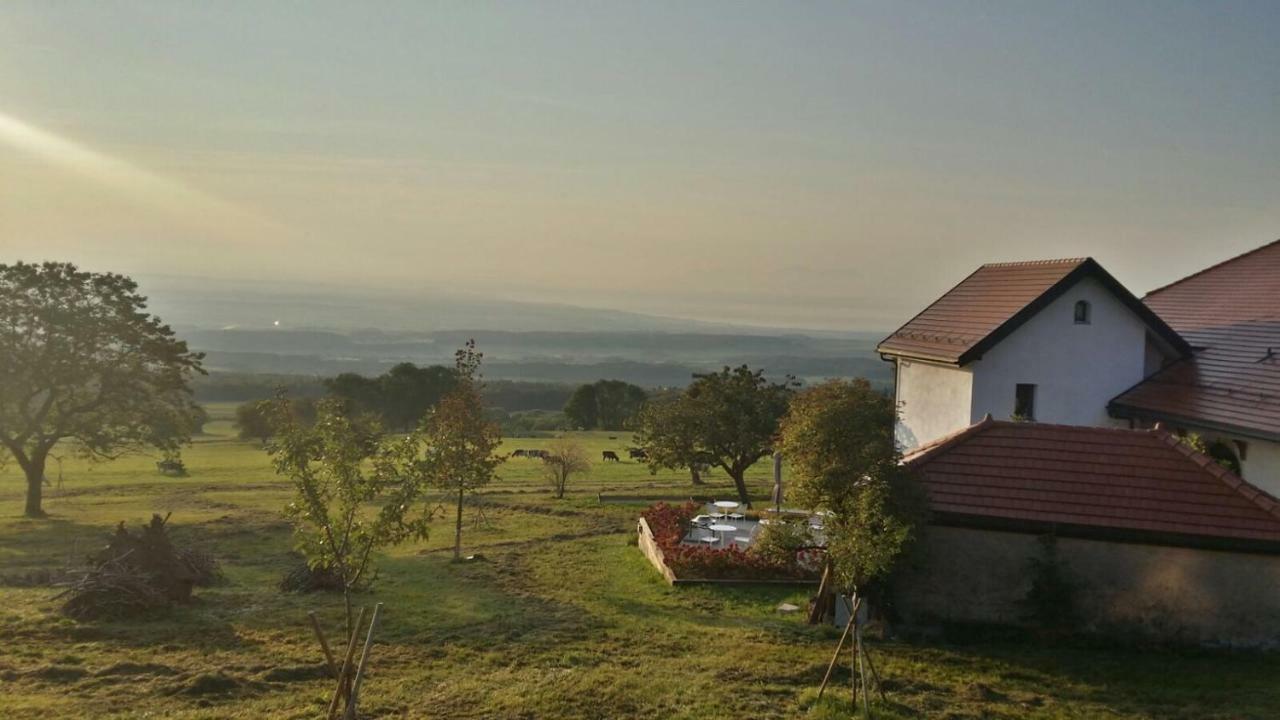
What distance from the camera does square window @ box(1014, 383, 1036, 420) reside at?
24812mm

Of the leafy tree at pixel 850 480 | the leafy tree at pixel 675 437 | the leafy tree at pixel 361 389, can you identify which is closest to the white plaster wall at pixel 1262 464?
the leafy tree at pixel 850 480

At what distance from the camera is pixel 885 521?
14.5 meters

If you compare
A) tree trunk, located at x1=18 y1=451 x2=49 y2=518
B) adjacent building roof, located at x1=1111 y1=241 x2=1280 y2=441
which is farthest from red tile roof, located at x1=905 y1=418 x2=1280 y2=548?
tree trunk, located at x1=18 y1=451 x2=49 y2=518

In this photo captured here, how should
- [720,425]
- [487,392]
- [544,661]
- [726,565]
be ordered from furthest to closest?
[487,392], [720,425], [726,565], [544,661]

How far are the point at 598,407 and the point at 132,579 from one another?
262 feet

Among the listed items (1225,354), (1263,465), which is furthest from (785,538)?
(1225,354)

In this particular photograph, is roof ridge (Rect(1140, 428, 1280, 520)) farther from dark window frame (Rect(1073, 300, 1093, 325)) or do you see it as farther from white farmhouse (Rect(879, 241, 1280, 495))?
dark window frame (Rect(1073, 300, 1093, 325))

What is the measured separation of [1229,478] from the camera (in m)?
17.0

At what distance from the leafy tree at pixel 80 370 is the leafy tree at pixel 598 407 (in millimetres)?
59621

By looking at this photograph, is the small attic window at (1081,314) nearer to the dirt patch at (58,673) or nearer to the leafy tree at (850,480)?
the leafy tree at (850,480)

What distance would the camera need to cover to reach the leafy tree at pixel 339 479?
13430 millimetres

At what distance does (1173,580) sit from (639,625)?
968 centimetres

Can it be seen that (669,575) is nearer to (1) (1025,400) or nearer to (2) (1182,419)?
(1) (1025,400)

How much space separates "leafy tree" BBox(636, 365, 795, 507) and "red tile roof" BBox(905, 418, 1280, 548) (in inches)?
712
